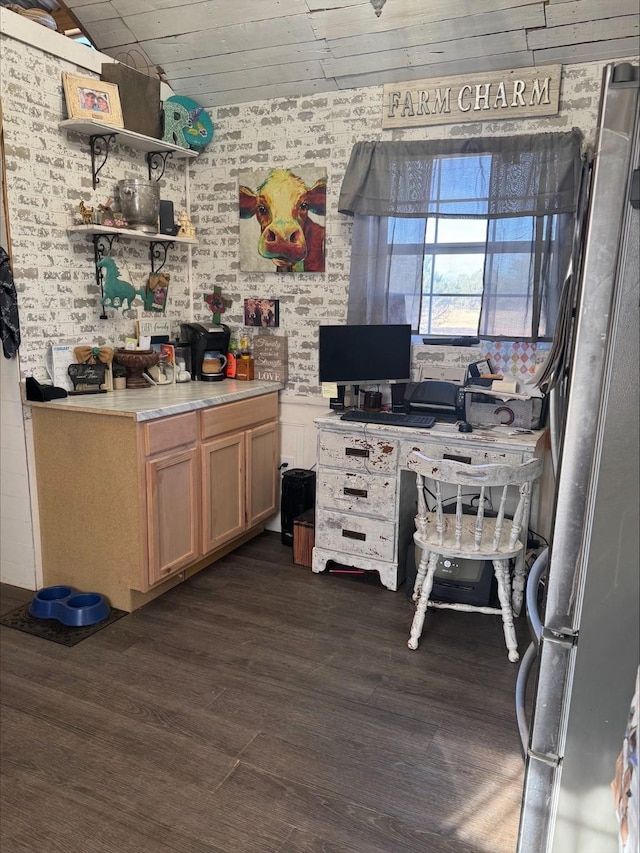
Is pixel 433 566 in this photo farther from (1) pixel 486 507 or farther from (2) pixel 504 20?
(2) pixel 504 20

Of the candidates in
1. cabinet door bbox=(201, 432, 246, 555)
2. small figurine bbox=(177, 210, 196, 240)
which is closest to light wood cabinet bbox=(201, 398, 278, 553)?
cabinet door bbox=(201, 432, 246, 555)

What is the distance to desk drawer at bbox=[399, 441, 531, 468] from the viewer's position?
2885mm

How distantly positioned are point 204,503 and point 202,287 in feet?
4.90

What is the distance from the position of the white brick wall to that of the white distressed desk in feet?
Result: 2.03

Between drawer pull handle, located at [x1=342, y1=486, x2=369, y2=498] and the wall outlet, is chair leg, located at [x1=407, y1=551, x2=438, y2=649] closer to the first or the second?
drawer pull handle, located at [x1=342, y1=486, x2=369, y2=498]

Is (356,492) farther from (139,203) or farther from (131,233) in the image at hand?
(139,203)

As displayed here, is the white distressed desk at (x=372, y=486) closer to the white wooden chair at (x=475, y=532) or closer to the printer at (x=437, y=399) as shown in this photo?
the printer at (x=437, y=399)

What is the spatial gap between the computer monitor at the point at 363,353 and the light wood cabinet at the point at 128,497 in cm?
59

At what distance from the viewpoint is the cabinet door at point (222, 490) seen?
3.26 metres

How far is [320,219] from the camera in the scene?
142 inches

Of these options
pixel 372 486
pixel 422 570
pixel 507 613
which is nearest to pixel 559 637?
pixel 507 613

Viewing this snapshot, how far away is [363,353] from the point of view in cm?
335

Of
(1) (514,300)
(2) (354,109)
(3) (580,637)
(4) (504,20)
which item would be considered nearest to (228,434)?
(1) (514,300)

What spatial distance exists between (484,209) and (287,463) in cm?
182
